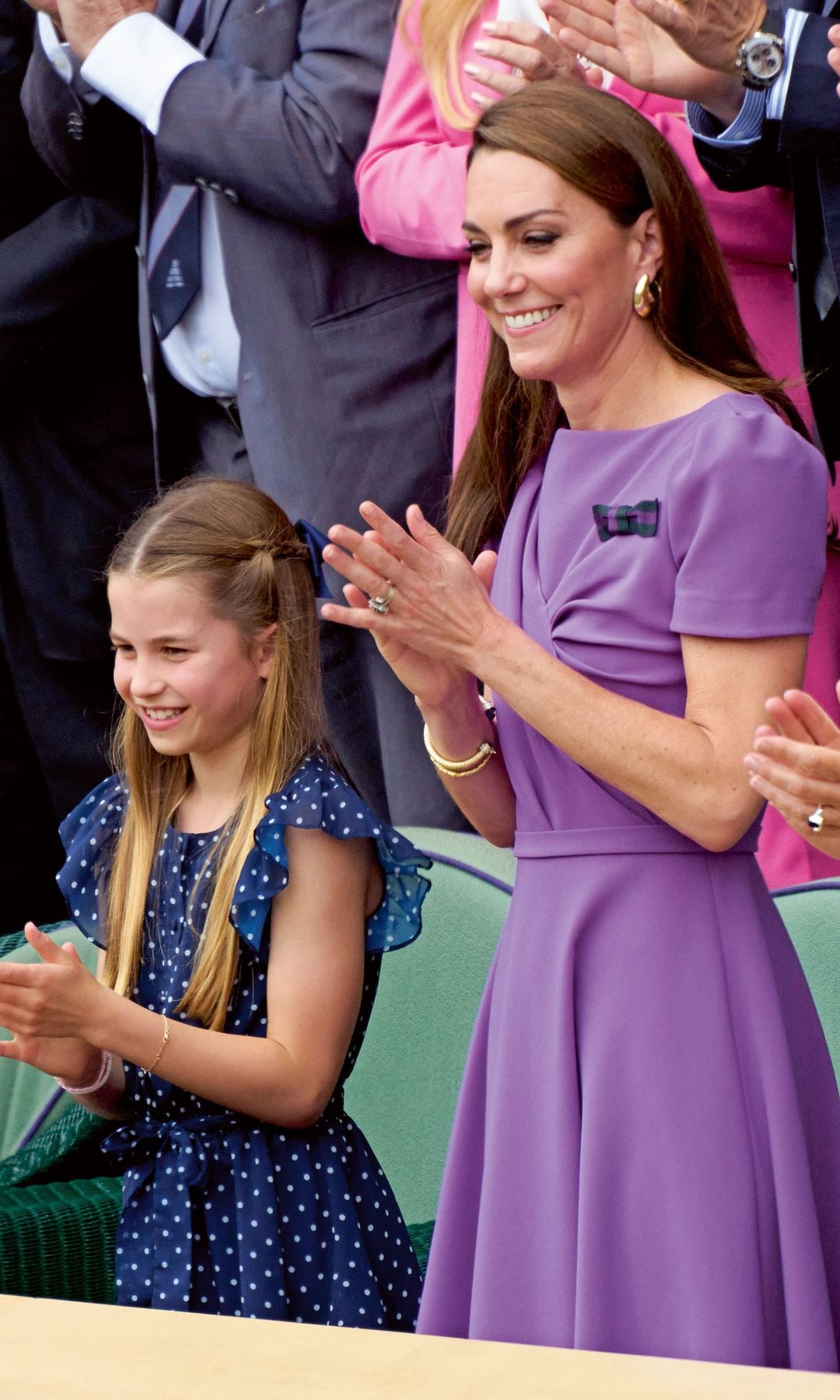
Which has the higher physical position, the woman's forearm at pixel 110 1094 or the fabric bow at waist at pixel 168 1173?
the woman's forearm at pixel 110 1094

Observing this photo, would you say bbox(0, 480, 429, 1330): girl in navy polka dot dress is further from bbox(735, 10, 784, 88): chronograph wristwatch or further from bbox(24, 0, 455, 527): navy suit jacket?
bbox(24, 0, 455, 527): navy suit jacket

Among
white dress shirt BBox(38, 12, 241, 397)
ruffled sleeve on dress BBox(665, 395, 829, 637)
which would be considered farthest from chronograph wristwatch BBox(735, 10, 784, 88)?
white dress shirt BBox(38, 12, 241, 397)

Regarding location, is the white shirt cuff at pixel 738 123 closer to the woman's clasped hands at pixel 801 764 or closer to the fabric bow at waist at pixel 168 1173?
the woman's clasped hands at pixel 801 764

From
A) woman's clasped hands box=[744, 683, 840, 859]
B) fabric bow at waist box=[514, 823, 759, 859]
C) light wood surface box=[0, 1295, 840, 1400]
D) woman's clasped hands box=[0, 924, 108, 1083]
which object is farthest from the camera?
woman's clasped hands box=[0, 924, 108, 1083]

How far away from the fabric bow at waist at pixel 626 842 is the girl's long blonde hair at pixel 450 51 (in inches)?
55.0

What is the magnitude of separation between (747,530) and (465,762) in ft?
1.17

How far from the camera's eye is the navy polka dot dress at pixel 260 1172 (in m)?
1.82

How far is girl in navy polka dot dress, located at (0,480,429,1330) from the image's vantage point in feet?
5.87

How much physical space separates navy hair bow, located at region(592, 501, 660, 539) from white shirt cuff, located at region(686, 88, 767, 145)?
2.48ft

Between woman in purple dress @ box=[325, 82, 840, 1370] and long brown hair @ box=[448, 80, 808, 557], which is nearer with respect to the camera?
woman in purple dress @ box=[325, 82, 840, 1370]

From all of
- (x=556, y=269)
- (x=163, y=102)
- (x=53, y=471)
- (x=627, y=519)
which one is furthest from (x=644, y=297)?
(x=53, y=471)

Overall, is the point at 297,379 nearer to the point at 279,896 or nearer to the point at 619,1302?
the point at 279,896

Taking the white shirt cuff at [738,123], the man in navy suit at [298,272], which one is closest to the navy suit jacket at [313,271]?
the man in navy suit at [298,272]

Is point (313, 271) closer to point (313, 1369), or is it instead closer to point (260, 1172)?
point (260, 1172)
